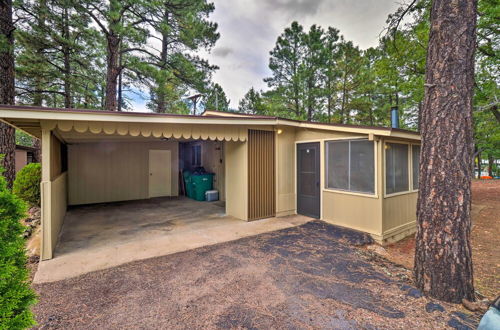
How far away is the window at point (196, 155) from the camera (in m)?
9.67

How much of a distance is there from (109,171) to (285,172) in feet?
20.6

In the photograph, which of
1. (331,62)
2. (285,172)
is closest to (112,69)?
(285,172)

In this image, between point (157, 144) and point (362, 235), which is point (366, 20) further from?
point (157, 144)

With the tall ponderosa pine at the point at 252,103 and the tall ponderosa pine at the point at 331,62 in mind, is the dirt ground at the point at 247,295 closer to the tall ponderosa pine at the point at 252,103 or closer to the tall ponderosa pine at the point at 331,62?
the tall ponderosa pine at the point at 331,62

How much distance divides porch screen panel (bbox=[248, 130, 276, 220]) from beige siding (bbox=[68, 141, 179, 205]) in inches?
196

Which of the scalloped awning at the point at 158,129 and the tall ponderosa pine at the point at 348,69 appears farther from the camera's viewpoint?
the tall ponderosa pine at the point at 348,69

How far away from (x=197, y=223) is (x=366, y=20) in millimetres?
9327

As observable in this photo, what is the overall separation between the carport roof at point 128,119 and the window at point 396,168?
357 millimetres

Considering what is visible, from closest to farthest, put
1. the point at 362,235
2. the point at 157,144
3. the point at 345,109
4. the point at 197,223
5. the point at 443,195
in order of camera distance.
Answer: the point at 443,195, the point at 362,235, the point at 197,223, the point at 157,144, the point at 345,109

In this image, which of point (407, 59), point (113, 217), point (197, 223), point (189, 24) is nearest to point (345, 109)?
point (407, 59)

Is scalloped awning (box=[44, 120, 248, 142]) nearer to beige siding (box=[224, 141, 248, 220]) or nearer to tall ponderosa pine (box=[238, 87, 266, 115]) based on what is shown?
beige siding (box=[224, 141, 248, 220])

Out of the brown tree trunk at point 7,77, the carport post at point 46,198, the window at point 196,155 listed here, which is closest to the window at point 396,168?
the carport post at point 46,198

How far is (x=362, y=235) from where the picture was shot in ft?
15.2

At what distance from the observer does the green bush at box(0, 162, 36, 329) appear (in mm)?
1377
